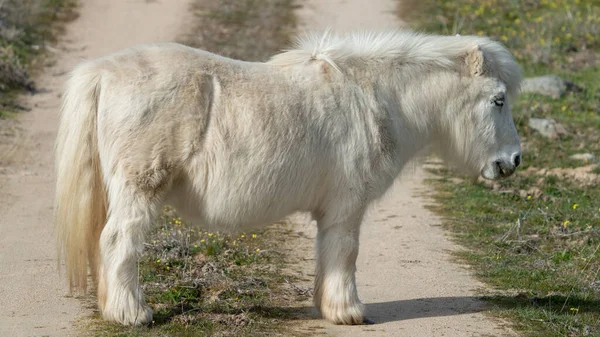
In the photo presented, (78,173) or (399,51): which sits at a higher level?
(399,51)

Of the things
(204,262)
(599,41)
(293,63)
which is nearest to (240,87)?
(293,63)

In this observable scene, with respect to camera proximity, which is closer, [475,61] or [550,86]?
[475,61]

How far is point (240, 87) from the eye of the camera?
6.02 meters

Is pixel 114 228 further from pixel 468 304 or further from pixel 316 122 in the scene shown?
pixel 468 304

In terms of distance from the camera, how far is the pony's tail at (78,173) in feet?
19.4

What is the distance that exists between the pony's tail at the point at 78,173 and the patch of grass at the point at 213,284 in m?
0.58

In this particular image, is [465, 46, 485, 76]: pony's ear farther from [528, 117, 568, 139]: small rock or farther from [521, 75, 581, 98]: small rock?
[521, 75, 581, 98]: small rock

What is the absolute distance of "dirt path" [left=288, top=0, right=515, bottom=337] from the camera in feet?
21.0

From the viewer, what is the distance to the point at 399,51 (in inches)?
262

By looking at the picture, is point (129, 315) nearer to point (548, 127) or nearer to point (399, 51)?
point (399, 51)

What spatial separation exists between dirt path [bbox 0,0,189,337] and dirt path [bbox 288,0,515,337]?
1.98m

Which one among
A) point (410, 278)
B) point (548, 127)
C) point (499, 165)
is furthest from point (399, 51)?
point (548, 127)

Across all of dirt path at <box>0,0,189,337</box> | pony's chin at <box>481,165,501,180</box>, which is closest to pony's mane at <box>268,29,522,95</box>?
pony's chin at <box>481,165,501,180</box>

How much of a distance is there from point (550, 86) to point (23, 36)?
9505mm
